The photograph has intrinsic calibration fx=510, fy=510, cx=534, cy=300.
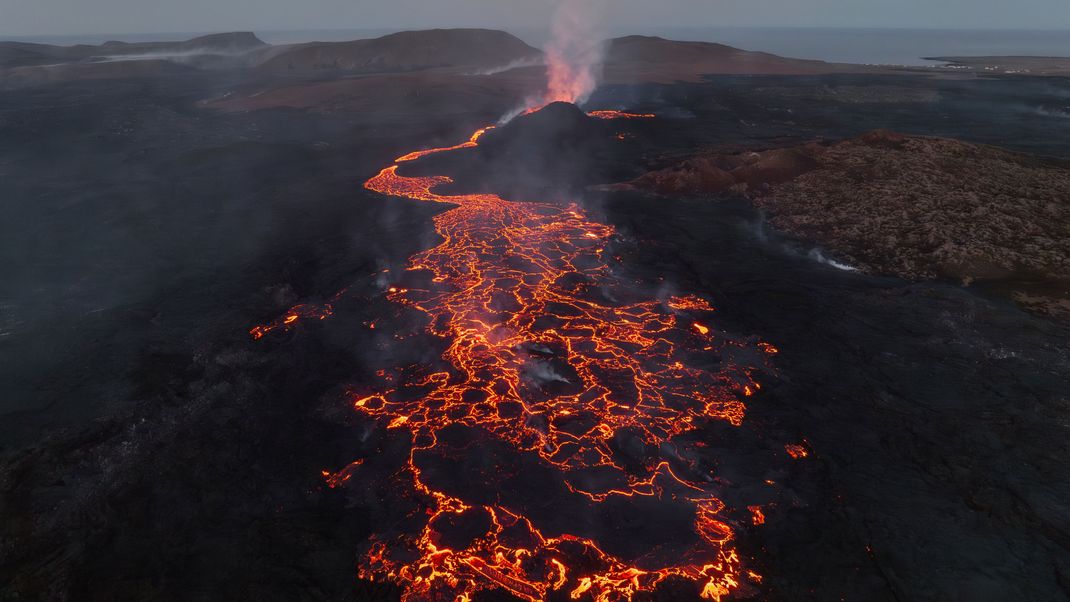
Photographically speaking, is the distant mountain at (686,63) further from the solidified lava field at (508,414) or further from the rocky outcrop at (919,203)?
the solidified lava field at (508,414)

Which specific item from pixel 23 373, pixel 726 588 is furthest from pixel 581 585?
pixel 23 373

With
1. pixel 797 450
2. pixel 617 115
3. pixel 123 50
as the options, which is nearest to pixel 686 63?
pixel 617 115

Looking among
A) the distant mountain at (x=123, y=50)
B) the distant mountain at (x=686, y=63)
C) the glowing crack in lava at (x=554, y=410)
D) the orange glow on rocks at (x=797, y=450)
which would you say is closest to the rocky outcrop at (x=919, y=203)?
the glowing crack in lava at (x=554, y=410)

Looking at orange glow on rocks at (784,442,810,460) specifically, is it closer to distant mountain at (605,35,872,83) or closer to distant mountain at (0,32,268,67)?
distant mountain at (605,35,872,83)

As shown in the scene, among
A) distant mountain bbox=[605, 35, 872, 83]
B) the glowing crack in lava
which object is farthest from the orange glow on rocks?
distant mountain bbox=[605, 35, 872, 83]

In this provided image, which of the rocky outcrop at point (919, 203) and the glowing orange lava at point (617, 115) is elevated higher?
the glowing orange lava at point (617, 115)

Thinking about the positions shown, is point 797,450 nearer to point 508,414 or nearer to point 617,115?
point 508,414
